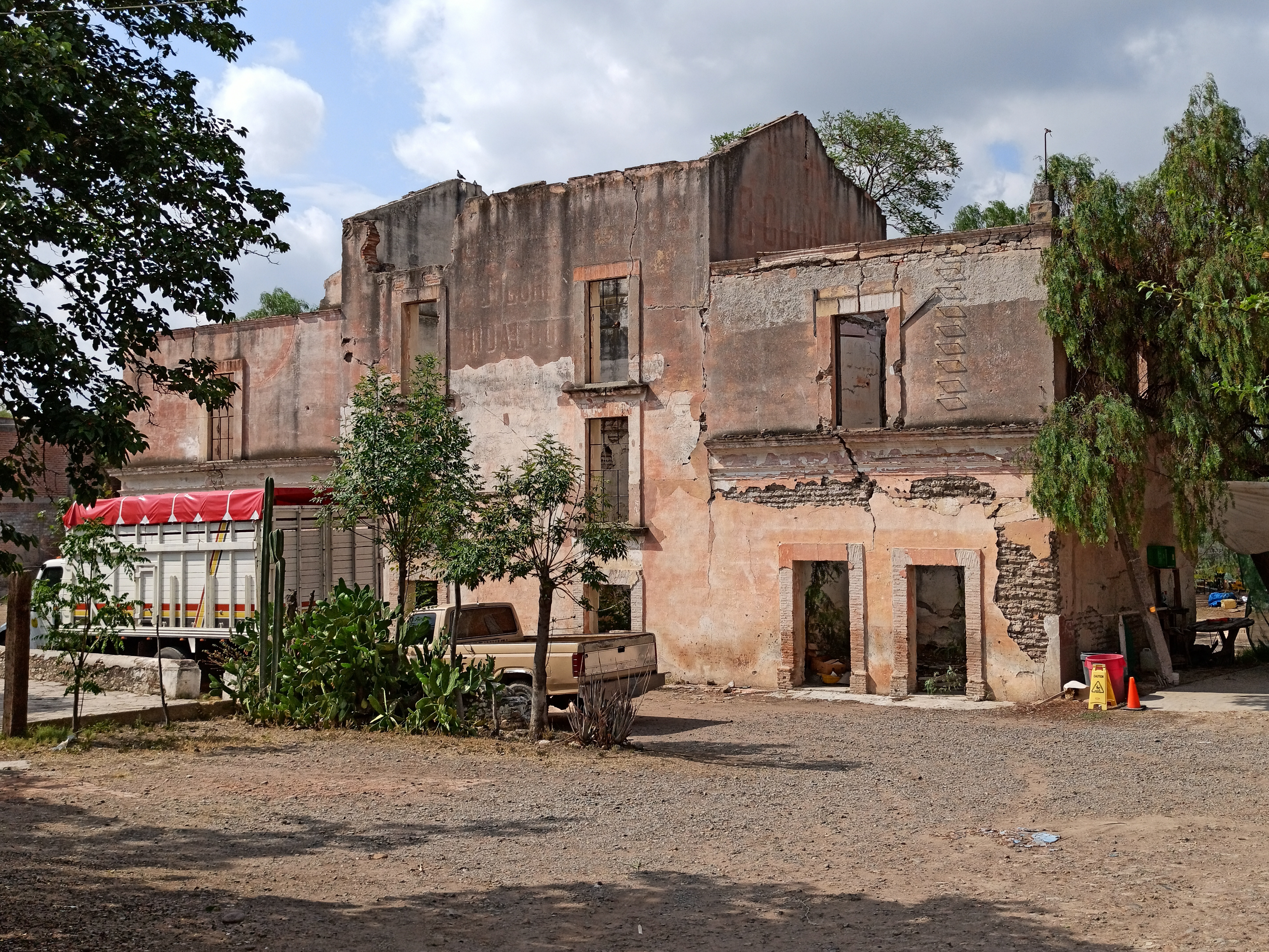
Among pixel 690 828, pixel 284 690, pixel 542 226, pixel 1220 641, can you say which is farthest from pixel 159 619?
pixel 1220 641

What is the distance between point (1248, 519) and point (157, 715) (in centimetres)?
1627

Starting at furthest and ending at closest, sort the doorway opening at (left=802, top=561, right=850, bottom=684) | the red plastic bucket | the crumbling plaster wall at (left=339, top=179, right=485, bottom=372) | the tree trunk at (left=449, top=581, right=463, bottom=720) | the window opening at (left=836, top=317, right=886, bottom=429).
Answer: the crumbling plaster wall at (left=339, top=179, right=485, bottom=372) → the doorway opening at (left=802, top=561, right=850, bottom=684) → the window opening at (left=836, top=317, right=886, bottom=429) → the red plastic bucket → the tree trunk at (left=449, top=581, right=463, bottom=720)

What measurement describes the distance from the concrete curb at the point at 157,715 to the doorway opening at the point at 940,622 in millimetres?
10258

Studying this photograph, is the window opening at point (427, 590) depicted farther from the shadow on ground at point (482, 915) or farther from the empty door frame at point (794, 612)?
the shadow on ground at point (482, 915)

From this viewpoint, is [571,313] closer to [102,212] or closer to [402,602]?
[402,602]

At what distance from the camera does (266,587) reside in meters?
15.1

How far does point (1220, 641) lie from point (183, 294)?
2166 cm

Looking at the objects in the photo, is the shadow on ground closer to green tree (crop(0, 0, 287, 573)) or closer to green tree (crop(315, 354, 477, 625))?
green tree (crop(0, 0, 287, 573))

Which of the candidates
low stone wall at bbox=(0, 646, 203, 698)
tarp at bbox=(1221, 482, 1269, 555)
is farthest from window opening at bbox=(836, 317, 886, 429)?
low stone wall at bbox=(0, 646, 203, 698)

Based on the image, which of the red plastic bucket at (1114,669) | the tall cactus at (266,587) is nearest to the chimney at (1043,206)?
the red plastic bucket at (1114,669)

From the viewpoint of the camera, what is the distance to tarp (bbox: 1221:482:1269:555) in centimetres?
1898

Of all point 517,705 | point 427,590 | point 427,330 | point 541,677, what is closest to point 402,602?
point 517,705

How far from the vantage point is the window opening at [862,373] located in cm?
2056

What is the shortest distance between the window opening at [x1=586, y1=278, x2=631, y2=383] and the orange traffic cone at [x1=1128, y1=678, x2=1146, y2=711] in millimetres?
9721
